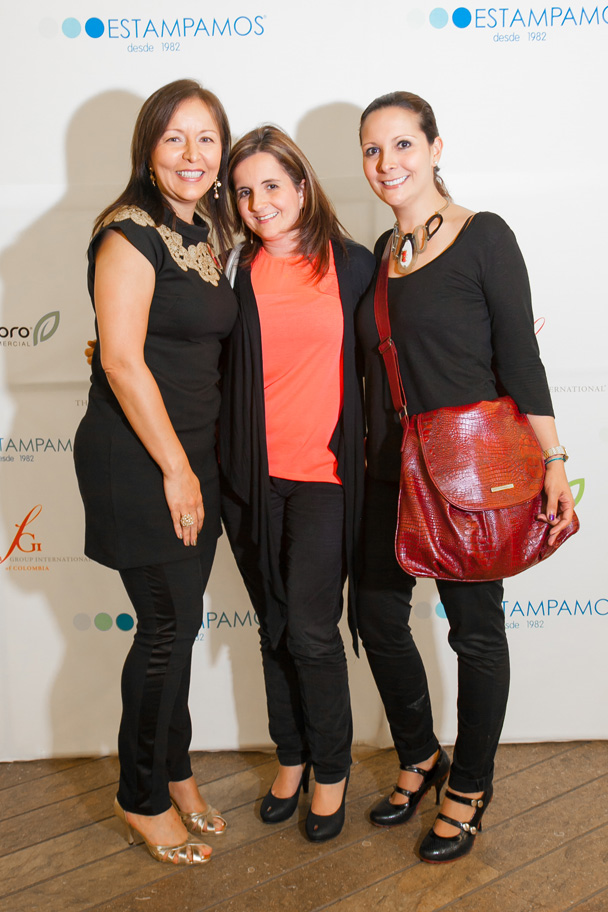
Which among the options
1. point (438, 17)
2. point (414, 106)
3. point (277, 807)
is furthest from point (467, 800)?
point (438, 17)

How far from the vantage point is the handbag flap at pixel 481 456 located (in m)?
1.69

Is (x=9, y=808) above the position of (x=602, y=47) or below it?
below

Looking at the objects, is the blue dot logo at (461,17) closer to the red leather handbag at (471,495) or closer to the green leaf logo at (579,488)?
the red leather handbag at (471,495)

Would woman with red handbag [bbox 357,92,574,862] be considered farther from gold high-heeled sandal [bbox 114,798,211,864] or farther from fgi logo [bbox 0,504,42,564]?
fgi logo [bbox 0,504,42,564]

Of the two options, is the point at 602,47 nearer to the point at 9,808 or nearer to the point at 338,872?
the point at 338,872

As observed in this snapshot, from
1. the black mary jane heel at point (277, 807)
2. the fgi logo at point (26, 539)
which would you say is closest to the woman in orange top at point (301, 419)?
the black mary jane heel at point (277, 807)

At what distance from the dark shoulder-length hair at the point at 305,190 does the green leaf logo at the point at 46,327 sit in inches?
27.1

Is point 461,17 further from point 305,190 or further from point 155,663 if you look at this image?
point 155,663

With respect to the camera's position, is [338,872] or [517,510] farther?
[338,872]

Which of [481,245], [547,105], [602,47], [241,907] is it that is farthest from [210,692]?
[602,47]

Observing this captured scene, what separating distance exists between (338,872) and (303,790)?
0.33m

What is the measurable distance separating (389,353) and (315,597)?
0.62m

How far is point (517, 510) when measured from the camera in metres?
1.71

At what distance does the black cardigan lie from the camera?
1890 millimetres
